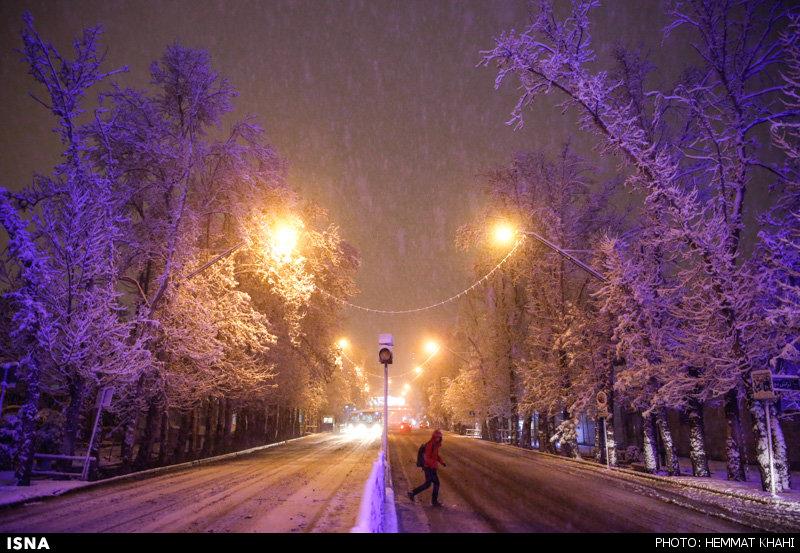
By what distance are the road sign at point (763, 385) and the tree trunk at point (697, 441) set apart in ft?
13.9

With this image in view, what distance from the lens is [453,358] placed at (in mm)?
67125

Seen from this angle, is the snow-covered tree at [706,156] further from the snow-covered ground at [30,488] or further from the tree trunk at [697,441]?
the snow-covered ground at [30,488]

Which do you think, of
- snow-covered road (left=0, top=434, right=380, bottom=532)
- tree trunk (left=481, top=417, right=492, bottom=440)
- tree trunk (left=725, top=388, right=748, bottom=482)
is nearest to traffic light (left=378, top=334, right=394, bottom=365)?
snow-covered road (left=0, top=434, right=380, bottom=532)

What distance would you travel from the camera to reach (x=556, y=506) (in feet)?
A: 39.8

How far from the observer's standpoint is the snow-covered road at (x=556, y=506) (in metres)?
9.80

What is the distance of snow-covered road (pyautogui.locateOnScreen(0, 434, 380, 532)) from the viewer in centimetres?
930

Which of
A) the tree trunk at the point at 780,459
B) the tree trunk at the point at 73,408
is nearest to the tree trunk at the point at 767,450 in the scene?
the tree trunk at the point at 780,459

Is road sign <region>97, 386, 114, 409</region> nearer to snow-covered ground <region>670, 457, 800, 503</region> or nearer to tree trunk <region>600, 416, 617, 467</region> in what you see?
snow-covered ground <region>670, 457, 800, 503</region>

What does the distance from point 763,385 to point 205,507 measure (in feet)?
51.1

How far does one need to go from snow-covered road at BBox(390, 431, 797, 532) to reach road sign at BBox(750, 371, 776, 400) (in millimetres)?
3495

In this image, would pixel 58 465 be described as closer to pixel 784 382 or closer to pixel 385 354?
pixel 385 354

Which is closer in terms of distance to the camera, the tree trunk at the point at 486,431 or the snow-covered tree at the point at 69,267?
the snow-covered tree at the point at 69,267
